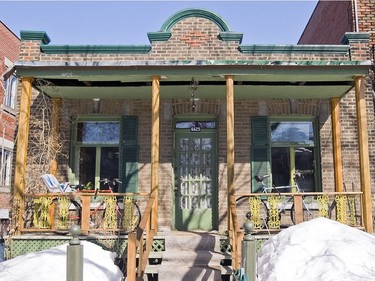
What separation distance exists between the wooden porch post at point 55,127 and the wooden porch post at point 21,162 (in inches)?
57.9

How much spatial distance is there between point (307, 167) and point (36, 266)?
640cm

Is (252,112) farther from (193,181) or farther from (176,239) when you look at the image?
(176,239)

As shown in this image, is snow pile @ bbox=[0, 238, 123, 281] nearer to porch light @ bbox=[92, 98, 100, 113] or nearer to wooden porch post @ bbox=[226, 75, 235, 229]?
wooden porch post @ bbox=[226, 75, 235, 229]

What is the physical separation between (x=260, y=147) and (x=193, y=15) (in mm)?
3566

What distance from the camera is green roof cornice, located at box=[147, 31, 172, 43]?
33.1 ft

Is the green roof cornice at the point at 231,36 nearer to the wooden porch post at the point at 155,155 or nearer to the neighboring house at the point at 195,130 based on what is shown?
the neighboring house at the point at 195,130

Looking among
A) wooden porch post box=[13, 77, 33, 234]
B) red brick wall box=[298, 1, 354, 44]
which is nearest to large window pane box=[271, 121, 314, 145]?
red brick wall box=[298, 1, 354, 44]

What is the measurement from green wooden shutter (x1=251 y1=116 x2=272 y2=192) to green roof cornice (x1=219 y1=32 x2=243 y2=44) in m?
1.93

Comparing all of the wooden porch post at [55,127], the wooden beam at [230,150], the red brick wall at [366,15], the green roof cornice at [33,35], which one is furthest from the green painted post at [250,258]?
the red brick wall at [366,15]

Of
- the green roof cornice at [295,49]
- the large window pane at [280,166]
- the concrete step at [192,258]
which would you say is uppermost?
the green roof cornice at [295,49]

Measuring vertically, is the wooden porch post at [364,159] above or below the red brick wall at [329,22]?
below

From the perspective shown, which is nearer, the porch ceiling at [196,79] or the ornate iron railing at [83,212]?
the ornate iron railing at [83,212]

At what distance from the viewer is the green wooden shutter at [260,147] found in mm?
9750

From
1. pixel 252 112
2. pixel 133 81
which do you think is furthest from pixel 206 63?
pixel 252 112
